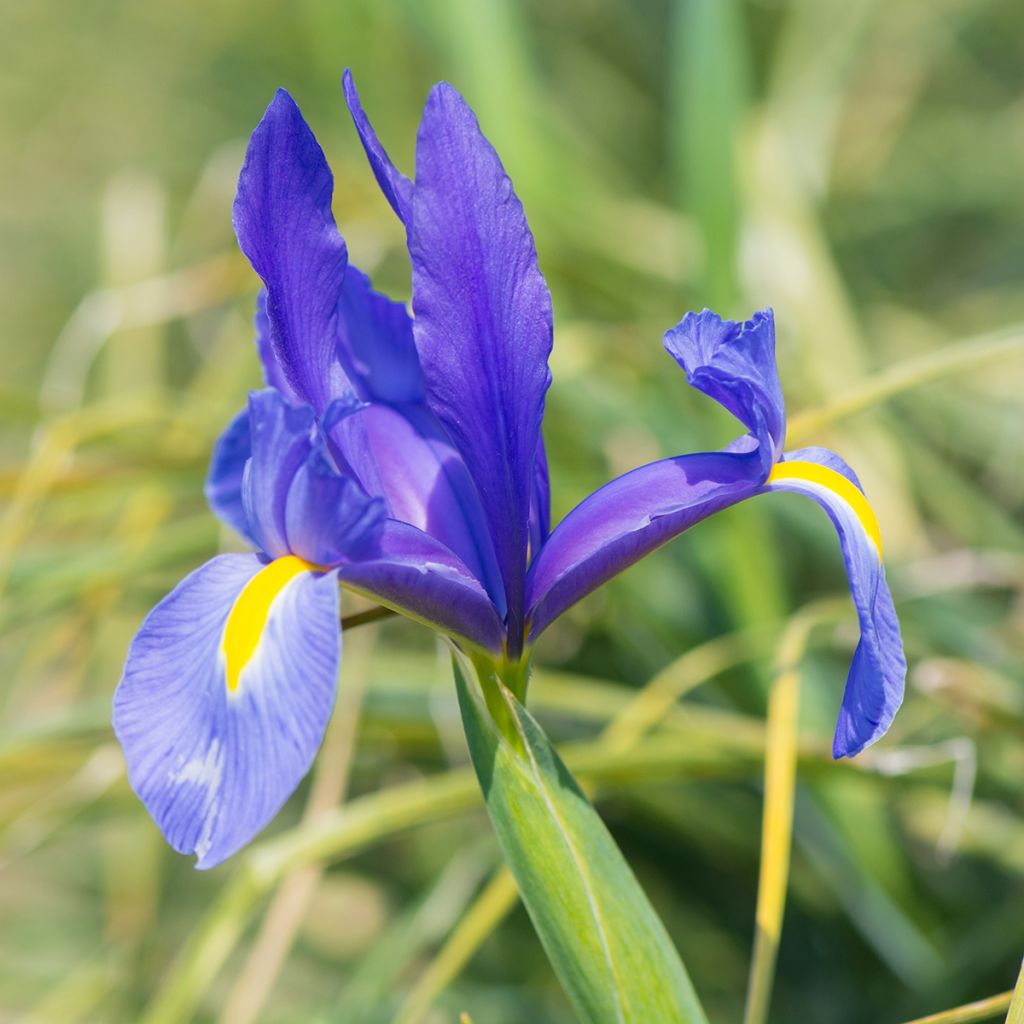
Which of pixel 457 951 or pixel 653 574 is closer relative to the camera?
pixel 457 951

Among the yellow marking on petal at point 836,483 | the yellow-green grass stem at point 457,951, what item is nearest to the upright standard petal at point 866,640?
the yellow marking on petal at point 836,483

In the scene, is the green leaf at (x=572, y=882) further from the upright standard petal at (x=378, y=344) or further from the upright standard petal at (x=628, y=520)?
the upright standard petal at (x=378, y=344)

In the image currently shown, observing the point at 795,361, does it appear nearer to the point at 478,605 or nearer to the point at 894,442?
the point at 894,442

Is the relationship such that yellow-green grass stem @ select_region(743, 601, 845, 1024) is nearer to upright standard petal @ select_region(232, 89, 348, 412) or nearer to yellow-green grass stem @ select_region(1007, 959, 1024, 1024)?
yellow-green grass stem @ select_region(1007, 959, 1024, 1024)

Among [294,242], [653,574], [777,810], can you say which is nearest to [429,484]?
[294,242]

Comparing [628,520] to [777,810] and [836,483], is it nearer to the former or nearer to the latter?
[836,483]

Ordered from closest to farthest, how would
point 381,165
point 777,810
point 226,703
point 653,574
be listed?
1. point 226,703
2. point 381,165
3. point 777,810
4. point 653,574
